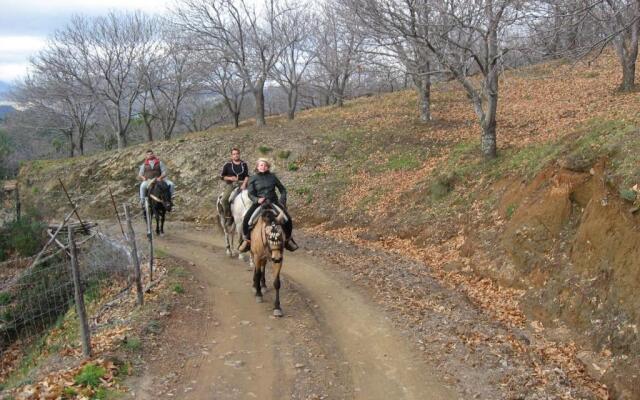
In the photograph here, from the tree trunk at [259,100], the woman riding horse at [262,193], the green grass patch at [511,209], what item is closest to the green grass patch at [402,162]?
the green grass patch at [511,209]

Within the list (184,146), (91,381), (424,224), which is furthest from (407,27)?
(184,146)

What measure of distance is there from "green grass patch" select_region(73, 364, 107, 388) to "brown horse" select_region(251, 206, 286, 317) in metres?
3.61

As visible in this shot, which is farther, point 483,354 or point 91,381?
point 483,354

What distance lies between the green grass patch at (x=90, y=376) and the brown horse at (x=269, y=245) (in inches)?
142

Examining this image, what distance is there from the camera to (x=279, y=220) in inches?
411

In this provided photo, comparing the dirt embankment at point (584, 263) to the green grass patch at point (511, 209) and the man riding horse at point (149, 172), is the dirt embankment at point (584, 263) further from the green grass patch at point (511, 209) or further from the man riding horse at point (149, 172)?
the man riding horse at point (149, 172)

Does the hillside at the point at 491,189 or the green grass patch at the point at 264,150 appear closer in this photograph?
the hillside at the point at 491,189

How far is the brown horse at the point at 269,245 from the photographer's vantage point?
10.1 m

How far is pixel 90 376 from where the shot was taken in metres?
7.31

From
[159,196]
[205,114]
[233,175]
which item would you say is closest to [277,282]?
[233,175]

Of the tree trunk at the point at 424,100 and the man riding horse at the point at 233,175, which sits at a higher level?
the tree trunk at the point at 424,100

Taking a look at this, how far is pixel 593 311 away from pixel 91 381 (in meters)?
8.19

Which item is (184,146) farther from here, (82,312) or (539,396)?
(539,396)

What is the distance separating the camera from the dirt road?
746 cm
